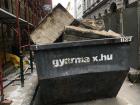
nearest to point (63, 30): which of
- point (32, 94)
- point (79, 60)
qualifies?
point (79, 60)

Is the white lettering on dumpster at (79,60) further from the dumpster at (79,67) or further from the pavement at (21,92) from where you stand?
the pavement at (21,92)

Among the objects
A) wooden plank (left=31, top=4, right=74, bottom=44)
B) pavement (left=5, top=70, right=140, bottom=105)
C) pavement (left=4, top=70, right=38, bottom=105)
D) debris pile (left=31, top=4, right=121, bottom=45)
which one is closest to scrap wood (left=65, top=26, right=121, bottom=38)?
debris pile (left=31, top=4, right=121, bottom=45)

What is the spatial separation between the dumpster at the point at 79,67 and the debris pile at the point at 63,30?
418 mm

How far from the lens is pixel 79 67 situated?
6949mm

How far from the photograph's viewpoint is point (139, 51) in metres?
12.3

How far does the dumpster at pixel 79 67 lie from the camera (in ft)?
22.4

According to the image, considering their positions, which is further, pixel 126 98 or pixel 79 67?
pixel 126 98

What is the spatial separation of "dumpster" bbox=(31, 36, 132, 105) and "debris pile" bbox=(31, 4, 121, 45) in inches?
16.5

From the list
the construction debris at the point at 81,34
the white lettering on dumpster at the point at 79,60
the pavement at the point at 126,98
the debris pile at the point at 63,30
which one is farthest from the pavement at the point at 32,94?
the construction debris at the point at 81,34

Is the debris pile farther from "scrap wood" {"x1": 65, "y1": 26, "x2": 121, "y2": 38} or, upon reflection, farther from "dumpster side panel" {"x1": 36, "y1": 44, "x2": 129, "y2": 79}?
"dumpster side panel" {"x1": 36, "y1": 44, "x2": 129, "y2": 79}

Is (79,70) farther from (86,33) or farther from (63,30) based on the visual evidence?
(63,30)

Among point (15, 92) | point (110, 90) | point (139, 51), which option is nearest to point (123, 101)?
point (110, 90)

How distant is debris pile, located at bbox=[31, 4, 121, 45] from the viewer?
7.40 meters

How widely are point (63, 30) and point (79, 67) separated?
1252mm
